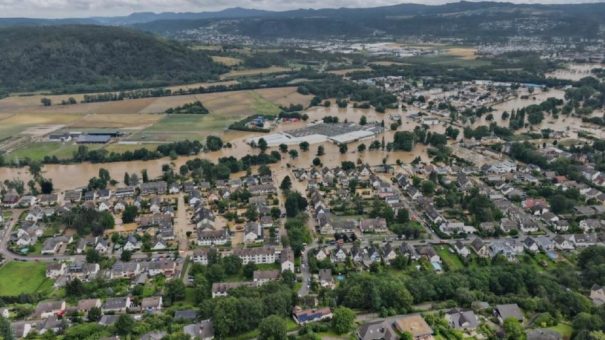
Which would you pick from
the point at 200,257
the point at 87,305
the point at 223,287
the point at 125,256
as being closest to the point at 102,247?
the point at 125,256

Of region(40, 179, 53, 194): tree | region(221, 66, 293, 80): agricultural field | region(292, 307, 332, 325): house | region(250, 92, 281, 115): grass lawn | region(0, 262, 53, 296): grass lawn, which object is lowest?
region(0, 262, 53, 296): grass lawn

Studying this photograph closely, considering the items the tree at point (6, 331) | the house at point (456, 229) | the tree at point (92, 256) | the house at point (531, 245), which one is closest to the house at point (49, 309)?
the tree at point (6, 331)

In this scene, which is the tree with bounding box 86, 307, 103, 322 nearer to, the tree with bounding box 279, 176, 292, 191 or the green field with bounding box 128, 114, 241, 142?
the tree with bounding box 279, 176, 292, 191

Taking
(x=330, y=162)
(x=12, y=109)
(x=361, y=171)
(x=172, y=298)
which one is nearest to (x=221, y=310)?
(x=172, y=298)

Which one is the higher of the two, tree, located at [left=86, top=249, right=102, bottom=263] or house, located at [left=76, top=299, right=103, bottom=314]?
tree, located at [left=86, top=249, right=102, bottom=263]

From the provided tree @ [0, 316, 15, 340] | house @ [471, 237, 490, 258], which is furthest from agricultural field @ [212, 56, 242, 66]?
tree @ [0, 316, 15, 340]

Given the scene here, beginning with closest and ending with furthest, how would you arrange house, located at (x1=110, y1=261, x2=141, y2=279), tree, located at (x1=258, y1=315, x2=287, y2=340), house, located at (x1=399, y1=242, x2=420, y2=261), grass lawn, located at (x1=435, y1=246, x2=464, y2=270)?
1. tree, located at (x1=258, y1=315, x2=287, y2=340)
2. house, located at (x1=110, y1=261, x2=141, y2=279)
3. grass lawn, located at (x1=435, y1=246, x2=464, y2=270)
4. house, located at (x1=399, y1=242, x2=420, y2=261)

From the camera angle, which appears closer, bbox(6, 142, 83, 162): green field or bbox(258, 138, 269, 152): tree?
bbox(6, 142, 83, 162): green field
